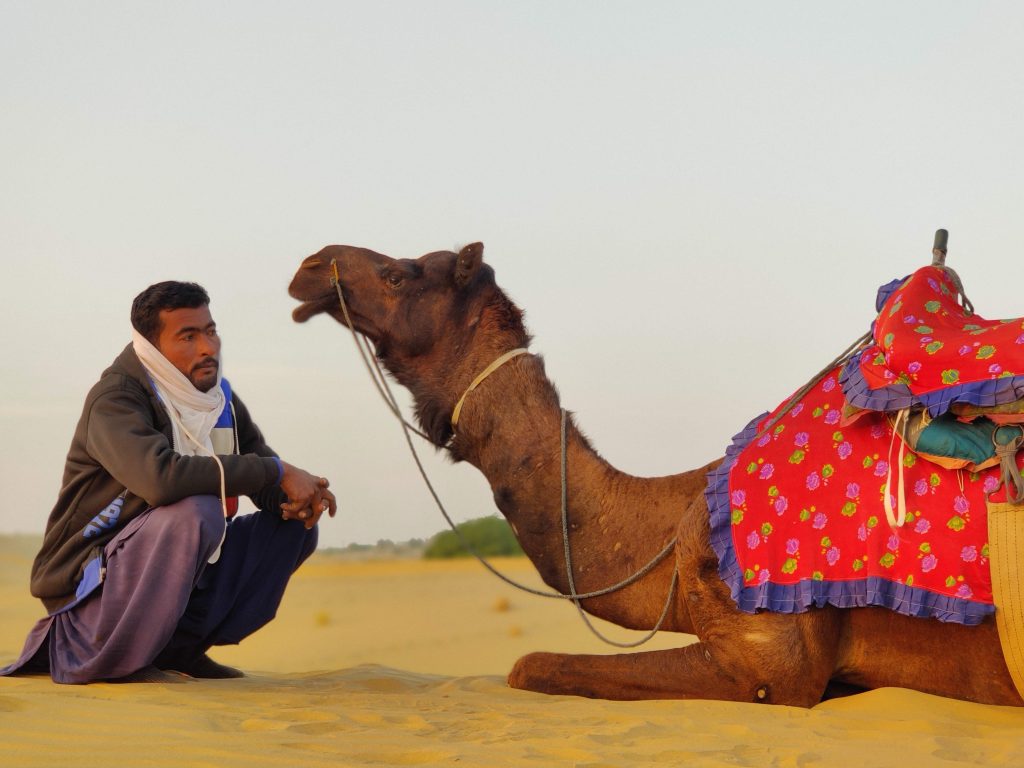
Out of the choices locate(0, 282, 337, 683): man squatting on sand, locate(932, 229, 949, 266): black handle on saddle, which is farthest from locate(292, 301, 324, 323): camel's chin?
locate(932, 229, 949, 266): black handle on saddle

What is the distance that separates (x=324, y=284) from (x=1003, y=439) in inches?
121

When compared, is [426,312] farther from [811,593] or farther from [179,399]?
[811,593]

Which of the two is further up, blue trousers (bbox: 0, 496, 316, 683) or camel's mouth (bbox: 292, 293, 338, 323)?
camel's mouth (bbox: 292, 293, 338, 323)

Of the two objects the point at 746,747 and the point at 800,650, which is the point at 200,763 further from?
the point at 800,650

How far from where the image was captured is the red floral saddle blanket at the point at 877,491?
4.25m

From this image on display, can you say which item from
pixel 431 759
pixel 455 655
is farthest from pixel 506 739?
pixel 455 655

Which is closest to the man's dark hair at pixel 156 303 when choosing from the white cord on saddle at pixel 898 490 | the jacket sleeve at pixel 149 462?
the jacket sleeve at pixel 149 462

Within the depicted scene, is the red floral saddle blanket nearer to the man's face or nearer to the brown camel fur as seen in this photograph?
the brown camel fur

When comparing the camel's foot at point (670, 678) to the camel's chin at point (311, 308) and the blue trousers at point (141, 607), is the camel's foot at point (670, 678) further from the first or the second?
the camel's chin at point (311, 308)

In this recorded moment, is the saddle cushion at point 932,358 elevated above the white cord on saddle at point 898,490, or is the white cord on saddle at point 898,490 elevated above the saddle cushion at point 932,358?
the saddle cushion at point 932,358

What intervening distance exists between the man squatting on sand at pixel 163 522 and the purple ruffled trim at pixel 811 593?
1741mm

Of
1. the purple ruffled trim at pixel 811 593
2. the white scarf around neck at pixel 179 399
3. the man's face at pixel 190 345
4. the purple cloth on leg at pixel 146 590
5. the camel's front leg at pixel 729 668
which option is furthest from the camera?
the man's face at pixel 190 345

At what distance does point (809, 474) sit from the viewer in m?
4.61

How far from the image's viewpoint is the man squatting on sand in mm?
4832
